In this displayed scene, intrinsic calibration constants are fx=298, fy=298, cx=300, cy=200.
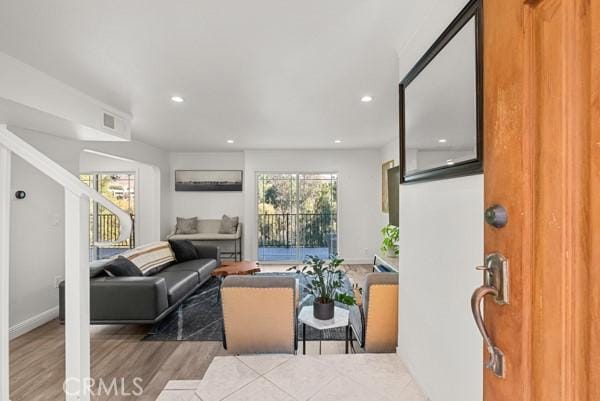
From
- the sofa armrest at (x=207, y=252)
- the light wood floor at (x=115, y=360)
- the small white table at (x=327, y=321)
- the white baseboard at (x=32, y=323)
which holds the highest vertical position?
the sofa armrest at (x=207, y=252)

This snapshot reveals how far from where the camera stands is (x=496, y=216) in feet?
2.12

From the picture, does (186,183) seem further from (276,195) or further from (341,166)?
(341,166)

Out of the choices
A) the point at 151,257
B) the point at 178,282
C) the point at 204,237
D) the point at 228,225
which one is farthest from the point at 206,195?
the point at 178,282

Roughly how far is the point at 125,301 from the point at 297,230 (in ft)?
12.7

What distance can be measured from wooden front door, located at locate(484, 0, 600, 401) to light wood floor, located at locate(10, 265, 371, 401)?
2.43m

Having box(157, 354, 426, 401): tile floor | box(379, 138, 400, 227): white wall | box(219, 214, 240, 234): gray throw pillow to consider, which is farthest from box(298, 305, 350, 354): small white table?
box(219, 214, 240, 234): gray throw pillow

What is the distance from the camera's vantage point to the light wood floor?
2249mm

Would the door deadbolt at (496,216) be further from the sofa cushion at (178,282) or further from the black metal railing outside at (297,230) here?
the black metal railing outside at (297,230)

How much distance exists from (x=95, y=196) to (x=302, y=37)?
1588mm

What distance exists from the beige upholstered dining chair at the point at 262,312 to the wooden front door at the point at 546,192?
5.38ft

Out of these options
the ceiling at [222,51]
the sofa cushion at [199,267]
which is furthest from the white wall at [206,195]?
the ceiling at [222,51]

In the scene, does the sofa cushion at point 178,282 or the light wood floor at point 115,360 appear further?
the sofa cushion at point 178,282

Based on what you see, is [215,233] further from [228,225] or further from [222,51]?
[222,51]

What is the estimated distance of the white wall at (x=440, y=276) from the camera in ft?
3.81
